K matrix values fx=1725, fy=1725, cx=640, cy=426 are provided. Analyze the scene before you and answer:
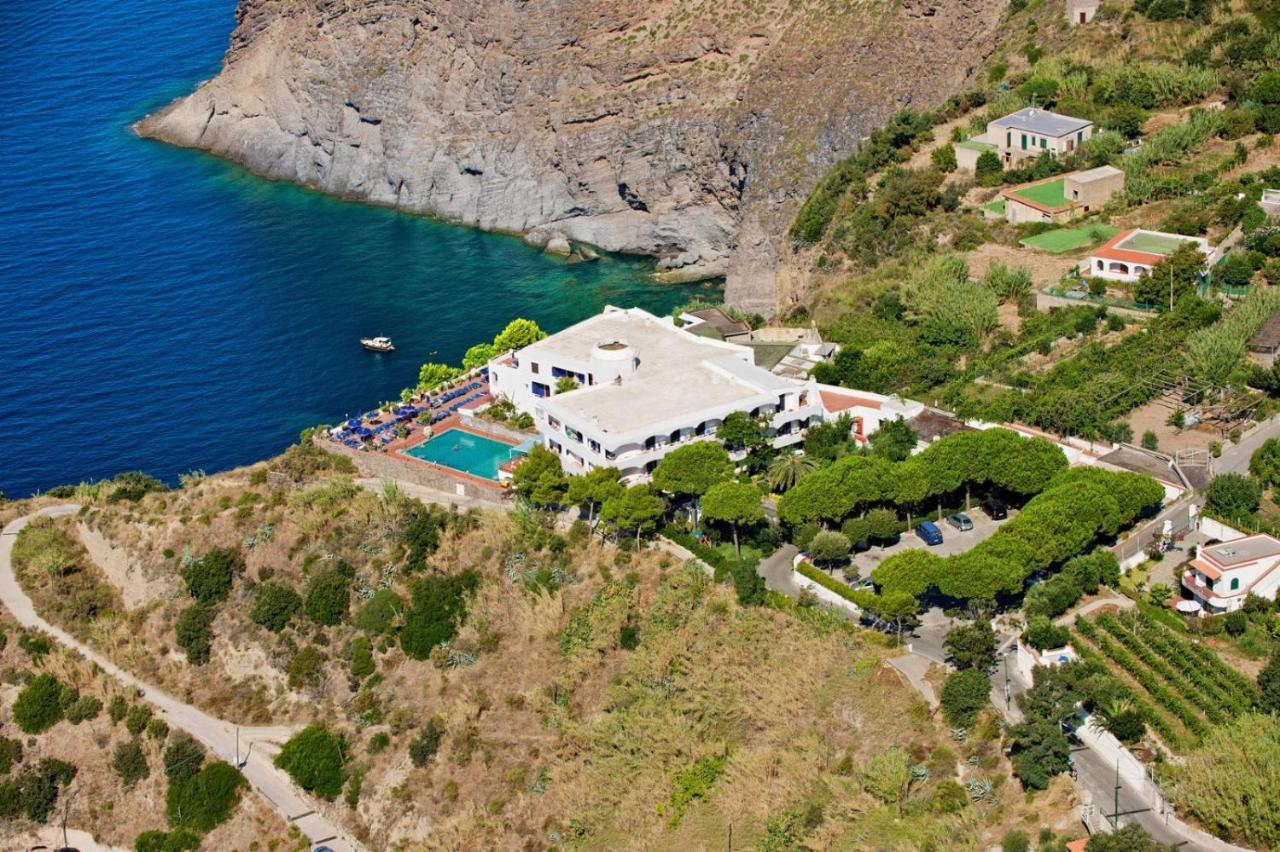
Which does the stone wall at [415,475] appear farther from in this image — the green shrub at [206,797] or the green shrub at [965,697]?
the green shrub at [965,697]

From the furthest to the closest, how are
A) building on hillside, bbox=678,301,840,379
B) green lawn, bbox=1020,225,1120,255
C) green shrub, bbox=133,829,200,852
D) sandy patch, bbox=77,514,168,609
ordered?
green lawn, bbox=1020,225,1120,255
building on hillside, bbox=678,301,840,379
sandy patch, bbox=77,514,168,609
green shrub, bbox=133,829,200,852

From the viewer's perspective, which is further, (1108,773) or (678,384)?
(678,384)

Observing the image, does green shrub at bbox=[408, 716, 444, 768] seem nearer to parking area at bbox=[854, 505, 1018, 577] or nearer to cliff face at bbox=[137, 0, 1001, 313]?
parking area at bbox=[854, 505, 1018, 577]

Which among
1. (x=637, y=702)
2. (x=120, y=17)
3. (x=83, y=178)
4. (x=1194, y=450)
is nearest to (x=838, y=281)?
(x=1194, y=450)

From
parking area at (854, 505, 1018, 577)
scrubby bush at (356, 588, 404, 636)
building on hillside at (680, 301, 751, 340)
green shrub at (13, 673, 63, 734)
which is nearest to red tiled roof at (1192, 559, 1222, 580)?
parking area at (854, 505, 1018, 577)

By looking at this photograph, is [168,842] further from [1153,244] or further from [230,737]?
[1153,244]

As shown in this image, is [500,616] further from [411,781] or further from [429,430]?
[429,430]

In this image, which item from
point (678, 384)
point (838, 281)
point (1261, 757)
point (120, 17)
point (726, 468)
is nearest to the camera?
point (1261, 757)

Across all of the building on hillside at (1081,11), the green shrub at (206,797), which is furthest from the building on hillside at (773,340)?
the building on hillside at (1081,11)
